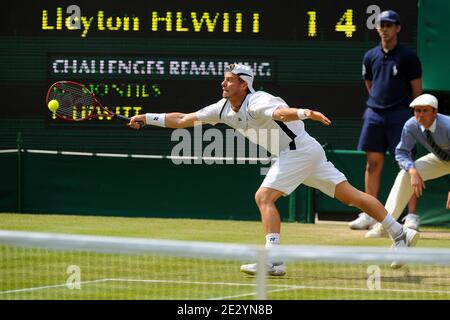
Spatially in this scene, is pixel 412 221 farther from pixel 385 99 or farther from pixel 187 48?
pixel 187 48

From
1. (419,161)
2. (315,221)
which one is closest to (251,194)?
(315,221)

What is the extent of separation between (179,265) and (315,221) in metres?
4.85

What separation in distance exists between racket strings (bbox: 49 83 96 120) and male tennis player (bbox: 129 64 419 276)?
240 cm

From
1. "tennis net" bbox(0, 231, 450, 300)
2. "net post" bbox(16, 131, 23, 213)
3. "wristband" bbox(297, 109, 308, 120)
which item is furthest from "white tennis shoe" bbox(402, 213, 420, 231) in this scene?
"net post" bbox(16, 131, 23, 213)

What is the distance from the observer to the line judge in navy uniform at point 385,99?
1288 centimetres

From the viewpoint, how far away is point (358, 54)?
14.7 meters

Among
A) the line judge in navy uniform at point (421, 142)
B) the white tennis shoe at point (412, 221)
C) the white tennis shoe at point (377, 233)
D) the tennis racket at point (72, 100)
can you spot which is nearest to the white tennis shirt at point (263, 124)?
the line judge in navy uniform at point (421, 142)

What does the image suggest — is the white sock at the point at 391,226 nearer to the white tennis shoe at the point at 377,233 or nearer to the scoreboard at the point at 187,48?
the white tennis shoe at the point at 377,233

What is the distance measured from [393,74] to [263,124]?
380 centimetres

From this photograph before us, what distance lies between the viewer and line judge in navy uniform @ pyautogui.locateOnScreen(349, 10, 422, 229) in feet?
42.3

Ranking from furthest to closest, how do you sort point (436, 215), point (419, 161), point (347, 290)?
point (436, 215), point (419, 161), point (347, 290)

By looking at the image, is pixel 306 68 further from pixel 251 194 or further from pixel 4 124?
pixel 4 124

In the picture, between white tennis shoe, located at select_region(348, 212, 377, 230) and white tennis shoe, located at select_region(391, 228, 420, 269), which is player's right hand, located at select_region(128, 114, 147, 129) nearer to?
white tennis shoe, located at select_region(391, 228, 420, 269)

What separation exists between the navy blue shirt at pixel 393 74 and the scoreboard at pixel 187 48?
1.62 meters
